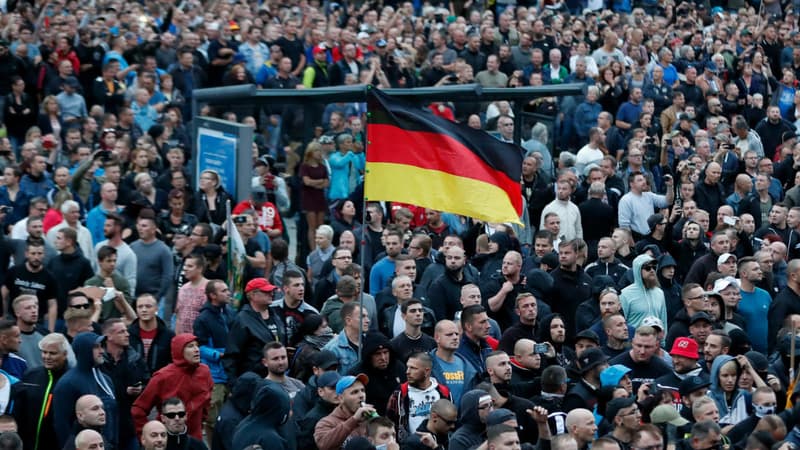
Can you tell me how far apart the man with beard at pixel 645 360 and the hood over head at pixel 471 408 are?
2220mm

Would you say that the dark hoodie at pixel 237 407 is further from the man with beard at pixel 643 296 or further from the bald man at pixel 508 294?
the man with beard at pixel 643 296

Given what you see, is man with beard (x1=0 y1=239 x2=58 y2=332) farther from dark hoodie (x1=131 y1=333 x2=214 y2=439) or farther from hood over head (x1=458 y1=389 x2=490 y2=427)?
hood over head (x1=458 y1=389 x2=490 y2=427)

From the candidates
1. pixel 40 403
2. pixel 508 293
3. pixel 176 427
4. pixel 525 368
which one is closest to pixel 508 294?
pixel 508 293

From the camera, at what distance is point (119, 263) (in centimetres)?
1537

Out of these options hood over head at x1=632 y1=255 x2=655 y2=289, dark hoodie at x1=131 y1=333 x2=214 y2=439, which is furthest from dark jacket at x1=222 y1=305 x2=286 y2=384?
hood over head at x1=632 y1=255 x2=655 y2=289

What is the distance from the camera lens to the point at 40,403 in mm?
11930

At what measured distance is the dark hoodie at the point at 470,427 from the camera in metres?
11.1

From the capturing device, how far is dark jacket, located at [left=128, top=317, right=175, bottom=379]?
13523mm

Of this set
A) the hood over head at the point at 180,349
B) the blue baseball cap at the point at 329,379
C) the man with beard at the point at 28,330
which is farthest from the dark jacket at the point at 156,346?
the blue baseball cap at the point at 329,379

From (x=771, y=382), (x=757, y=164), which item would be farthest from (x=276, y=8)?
(x=771, y=382)

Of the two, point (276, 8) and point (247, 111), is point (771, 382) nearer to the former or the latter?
point (247, 111)

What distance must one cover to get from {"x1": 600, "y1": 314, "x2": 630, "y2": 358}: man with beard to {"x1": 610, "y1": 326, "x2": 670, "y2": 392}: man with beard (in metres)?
0.50

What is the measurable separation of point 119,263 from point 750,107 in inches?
512

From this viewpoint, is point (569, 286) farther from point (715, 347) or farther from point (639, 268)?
point (715, 347)
